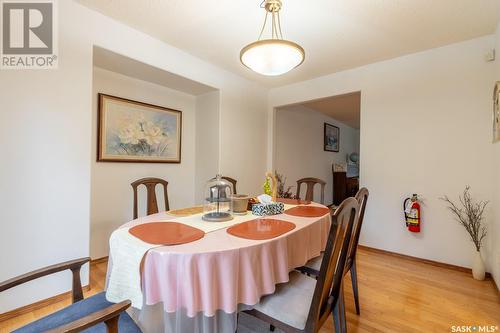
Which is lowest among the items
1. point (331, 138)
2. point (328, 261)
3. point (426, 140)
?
point (328, 261)

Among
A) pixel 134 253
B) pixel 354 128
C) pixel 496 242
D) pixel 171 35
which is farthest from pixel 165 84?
pixel 354 128

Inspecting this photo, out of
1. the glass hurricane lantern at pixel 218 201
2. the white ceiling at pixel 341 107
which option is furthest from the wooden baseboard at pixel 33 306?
the white ceiling at pixel 341 107

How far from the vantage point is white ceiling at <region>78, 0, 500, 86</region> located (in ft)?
6.58

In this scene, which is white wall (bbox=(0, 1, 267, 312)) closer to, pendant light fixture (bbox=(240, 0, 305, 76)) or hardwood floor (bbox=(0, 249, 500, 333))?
hardwood floor (bbox=(0, 249, 500, 333))

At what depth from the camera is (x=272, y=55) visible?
172 cm

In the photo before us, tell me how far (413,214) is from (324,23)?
2.26 m

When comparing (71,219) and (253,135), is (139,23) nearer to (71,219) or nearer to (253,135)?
(71,219)

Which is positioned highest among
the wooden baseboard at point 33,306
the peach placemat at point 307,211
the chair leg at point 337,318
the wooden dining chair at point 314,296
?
the peach placemat at point 307,211

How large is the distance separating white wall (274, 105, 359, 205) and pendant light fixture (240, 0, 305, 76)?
2.64m

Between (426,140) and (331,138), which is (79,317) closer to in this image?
(426,140)

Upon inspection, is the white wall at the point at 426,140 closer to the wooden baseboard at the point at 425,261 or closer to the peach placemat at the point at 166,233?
the wooden baseboard at the point at 425,261

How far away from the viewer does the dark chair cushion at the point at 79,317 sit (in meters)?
0.95

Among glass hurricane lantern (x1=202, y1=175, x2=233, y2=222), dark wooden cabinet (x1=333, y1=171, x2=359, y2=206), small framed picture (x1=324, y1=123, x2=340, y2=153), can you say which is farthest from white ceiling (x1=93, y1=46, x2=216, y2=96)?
dark wooden cabinet (x1=333, y1=171, x2=359, y2=206)

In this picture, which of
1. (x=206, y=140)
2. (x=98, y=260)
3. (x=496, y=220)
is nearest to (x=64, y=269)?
(x=98, y=260)
